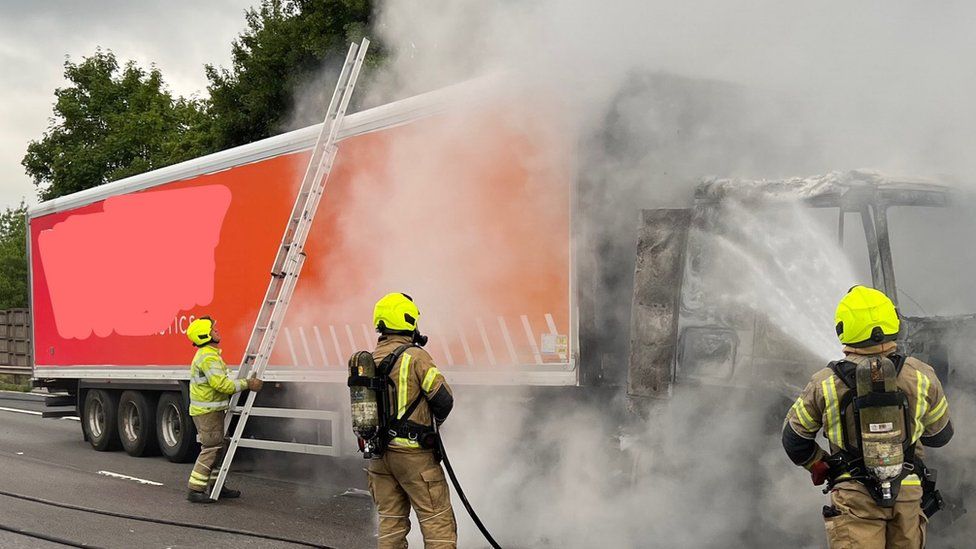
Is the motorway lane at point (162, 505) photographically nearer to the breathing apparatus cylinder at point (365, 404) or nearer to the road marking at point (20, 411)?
the breathing apparatus cylinder at point (365, 404)

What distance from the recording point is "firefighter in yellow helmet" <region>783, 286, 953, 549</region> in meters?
3.55

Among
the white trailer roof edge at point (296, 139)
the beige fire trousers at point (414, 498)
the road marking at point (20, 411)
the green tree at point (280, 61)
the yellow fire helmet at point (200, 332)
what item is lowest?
the road marking at point (20, 411)

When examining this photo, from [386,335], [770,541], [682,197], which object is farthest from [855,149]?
[386,335]

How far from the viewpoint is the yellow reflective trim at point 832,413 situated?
3.67 meters

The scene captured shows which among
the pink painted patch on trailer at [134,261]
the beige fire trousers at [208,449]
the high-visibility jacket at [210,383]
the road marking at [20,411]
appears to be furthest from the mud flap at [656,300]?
the road marking at [20,411]

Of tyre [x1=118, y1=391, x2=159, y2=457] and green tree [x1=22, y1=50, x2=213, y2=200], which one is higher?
green tree [x1=22, y1=50, x2=213, y2=200]

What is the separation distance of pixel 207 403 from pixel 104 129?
2861 cm

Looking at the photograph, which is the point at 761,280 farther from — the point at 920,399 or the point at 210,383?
the point at 210,383

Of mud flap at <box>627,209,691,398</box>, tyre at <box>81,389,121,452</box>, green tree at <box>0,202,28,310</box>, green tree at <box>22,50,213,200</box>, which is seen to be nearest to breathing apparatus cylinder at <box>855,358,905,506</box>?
mud flap at <box>627,209,691,398</box>

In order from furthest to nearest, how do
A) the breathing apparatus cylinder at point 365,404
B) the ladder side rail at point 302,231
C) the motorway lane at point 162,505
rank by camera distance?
the ladder side rail at point 302,231, the motorway lane at point 162,505, the breathing apparatus cylinder at point 365,404

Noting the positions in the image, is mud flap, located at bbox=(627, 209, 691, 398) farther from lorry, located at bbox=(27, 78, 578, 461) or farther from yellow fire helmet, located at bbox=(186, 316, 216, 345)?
yellow fire helmet, located at bbox=(186, 316, 216, 345)

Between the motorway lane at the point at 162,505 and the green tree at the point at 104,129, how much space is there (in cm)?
2204

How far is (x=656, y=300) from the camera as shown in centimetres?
538

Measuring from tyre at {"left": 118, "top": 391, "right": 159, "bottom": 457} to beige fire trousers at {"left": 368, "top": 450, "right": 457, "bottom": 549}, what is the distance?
6603 millimetres
